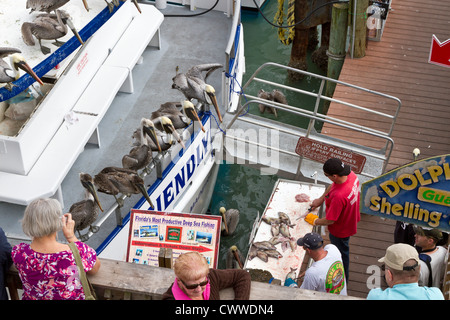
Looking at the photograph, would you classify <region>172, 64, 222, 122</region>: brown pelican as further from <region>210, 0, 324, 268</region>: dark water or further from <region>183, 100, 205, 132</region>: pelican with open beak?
<region>210, 0, 324, 268</region>: dark water

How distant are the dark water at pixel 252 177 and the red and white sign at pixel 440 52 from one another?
13.9 feet

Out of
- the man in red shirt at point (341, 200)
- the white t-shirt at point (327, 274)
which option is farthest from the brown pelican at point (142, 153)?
the white t-shirt at point (327, 274)

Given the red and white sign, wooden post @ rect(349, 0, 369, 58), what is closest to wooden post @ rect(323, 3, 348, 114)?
wooden post @ rect(349, 0, 369, 58)

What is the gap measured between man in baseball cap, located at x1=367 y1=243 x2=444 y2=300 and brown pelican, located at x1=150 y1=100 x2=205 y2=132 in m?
4.88

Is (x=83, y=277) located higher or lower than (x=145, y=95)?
higher

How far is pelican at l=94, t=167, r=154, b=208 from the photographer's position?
799 cm

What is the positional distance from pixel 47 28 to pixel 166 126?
6.80ft

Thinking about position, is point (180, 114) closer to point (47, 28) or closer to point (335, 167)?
point (47, 28)

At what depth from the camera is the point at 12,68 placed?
7.66 m

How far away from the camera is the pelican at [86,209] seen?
774 centimetres

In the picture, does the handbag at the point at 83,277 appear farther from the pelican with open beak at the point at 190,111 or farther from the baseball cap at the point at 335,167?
the pelican with open beak at the point at 190,111

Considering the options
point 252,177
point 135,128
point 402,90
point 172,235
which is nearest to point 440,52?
point 402,90
